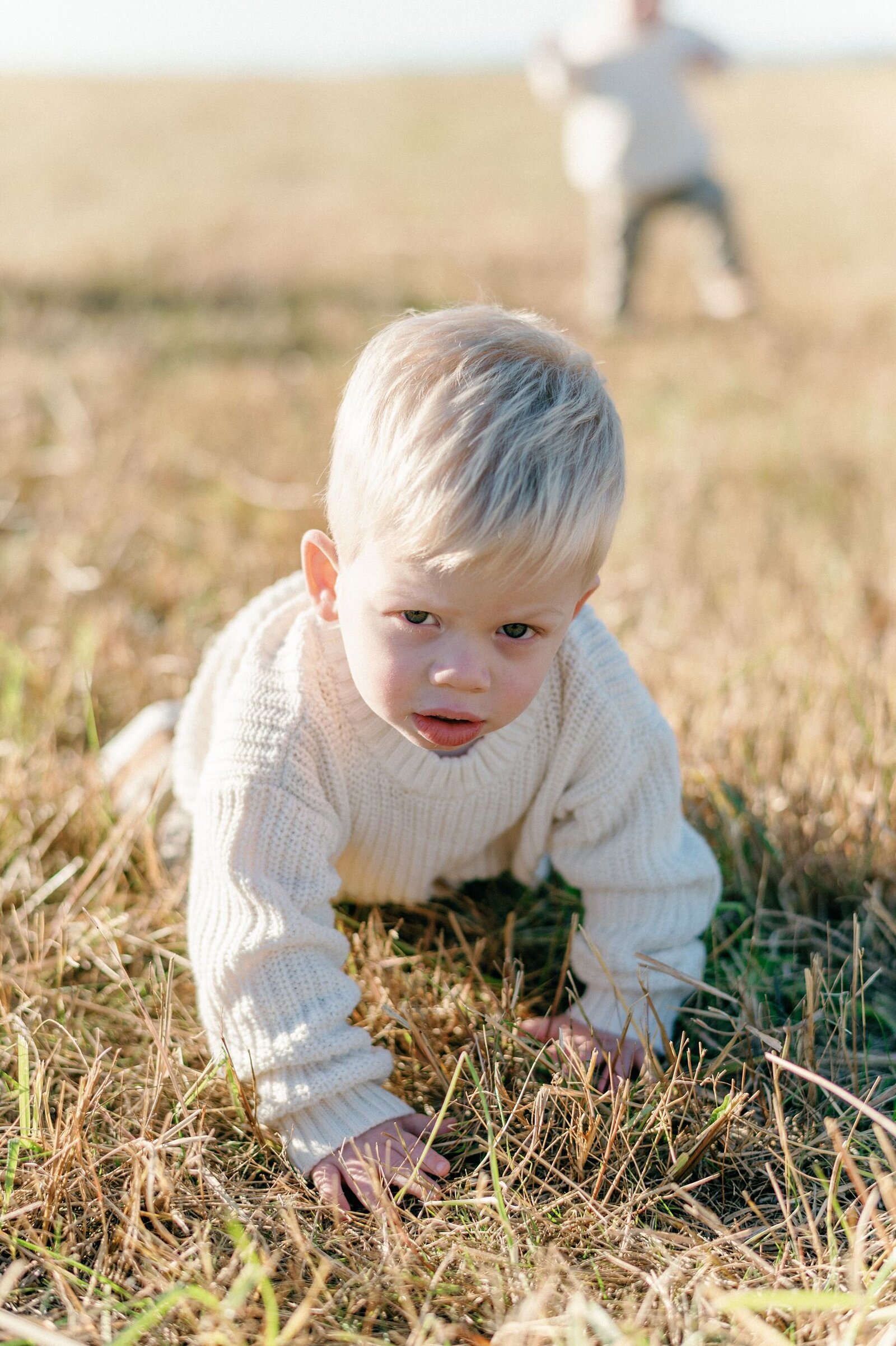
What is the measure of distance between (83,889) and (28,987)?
281mm

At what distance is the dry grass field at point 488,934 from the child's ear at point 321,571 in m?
0.56

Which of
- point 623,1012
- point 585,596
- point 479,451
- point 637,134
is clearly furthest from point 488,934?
point 637,134

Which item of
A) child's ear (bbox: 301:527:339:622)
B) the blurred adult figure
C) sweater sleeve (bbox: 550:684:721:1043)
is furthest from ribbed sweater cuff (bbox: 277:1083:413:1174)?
the blurred adult figure

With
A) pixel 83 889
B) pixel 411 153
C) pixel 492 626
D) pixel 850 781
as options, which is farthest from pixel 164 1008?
pixel 411 153

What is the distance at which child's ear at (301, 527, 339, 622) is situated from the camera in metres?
1.59

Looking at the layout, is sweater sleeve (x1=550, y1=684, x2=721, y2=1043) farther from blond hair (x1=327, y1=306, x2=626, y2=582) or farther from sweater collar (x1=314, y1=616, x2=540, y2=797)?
blond hair (x1=327, y1=306, x2=626, y2=582)

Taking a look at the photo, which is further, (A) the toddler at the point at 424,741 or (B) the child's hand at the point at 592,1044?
(B) the child's hand at the point at 592,1044

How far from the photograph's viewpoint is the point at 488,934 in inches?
76.4

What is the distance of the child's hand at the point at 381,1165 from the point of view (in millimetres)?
1499

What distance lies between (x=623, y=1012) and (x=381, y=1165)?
0.46m

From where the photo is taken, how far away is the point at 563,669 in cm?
177

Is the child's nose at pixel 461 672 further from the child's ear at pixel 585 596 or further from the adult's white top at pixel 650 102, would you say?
the adult's white top at pixel 650 102

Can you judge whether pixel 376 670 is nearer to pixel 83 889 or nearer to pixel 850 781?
pixel 83 889

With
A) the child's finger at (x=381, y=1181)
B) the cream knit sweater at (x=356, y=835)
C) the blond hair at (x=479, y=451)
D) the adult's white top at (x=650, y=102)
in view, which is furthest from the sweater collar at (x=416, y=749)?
the adult's white top at (x=650, y=102)
